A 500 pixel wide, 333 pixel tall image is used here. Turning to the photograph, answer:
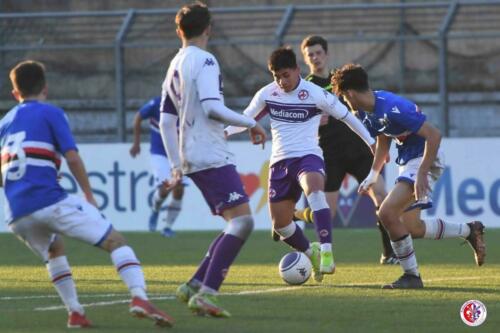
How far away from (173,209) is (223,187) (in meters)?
8.85

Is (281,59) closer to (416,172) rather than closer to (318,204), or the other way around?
(318,204)

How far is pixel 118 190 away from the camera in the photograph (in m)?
18.6

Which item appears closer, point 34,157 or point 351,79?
point 34,157

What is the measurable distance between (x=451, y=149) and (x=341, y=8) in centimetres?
345

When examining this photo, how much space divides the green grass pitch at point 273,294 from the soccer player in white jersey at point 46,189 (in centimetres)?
41

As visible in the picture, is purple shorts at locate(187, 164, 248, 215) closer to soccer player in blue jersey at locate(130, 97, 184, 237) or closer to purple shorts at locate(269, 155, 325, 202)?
purple shorts at locate(269, 155, 325, 202)

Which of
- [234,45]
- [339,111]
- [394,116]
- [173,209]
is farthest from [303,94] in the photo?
[234,45]

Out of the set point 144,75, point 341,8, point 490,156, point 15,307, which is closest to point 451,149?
point 490,156

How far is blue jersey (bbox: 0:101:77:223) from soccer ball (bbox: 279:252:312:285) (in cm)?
287

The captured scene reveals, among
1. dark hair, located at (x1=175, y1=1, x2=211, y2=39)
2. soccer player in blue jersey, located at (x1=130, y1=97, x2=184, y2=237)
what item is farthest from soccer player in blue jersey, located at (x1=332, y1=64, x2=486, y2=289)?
soccer player in blue jersey, located at (x1=130, y1=97, x2=184, y2=237)

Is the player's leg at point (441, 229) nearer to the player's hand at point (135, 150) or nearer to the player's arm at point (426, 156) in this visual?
the player's arm at point (426, 156)

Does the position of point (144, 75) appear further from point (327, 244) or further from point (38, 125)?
point (38, 125)

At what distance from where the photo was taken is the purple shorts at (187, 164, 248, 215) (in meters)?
8.40

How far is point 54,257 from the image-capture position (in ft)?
26.2
